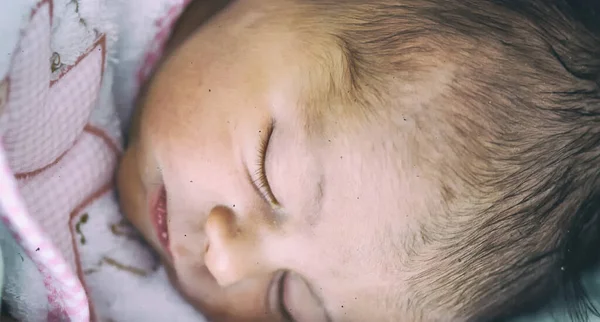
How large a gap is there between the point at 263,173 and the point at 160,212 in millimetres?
163

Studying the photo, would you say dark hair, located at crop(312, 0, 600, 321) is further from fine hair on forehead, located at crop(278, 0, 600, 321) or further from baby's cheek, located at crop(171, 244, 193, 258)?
baby's cheek, located at crop(171, 244, 193, 258)

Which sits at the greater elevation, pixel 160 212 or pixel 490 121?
pixel 490 121

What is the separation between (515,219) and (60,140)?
548 mm

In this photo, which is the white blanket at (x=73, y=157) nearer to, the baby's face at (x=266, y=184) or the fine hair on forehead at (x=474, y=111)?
the baby's face at (x=266, y=184)

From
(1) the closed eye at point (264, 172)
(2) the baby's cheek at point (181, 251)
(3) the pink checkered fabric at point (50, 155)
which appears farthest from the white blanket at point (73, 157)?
(1) the closed eye at point (264, 172)

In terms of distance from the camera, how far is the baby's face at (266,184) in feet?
2.37

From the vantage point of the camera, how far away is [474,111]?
0.70m

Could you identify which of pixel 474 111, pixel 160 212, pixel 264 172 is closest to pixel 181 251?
pixel 160 212

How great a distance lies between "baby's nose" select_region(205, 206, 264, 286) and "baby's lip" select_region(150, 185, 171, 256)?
0.09 m

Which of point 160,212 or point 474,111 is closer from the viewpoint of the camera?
point 474,111

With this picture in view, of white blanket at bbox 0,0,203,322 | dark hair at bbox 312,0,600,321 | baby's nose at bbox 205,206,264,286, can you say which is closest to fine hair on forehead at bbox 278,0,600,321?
dark hair at bbox 312,0,600,321

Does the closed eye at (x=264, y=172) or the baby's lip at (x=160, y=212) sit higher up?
the closed eye at (x=264, y=172)

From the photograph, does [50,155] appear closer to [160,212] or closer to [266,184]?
[160,212]

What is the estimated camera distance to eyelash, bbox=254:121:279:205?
76cm
